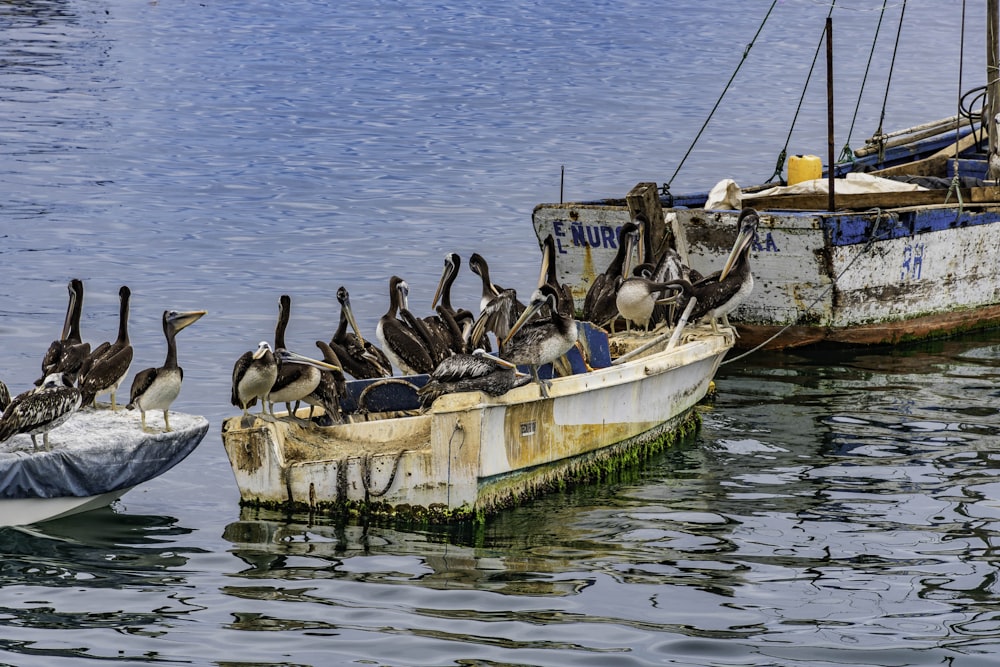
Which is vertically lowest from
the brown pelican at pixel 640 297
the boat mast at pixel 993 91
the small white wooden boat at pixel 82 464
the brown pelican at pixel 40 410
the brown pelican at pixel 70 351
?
the small white wooden boat at pixel 82 464

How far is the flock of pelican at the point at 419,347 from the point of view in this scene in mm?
12664

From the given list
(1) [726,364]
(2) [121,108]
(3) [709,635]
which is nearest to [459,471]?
(3) [709,635]

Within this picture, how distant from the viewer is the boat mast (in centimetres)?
2152

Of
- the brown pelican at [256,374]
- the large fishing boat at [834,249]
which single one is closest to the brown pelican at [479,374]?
the brown pelican at [256,374]

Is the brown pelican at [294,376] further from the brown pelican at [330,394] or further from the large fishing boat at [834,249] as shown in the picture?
the large fishing boat at [834,249]

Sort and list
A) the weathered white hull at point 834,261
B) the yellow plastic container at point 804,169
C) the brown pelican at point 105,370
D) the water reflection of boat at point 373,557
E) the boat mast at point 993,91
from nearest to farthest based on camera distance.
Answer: the water reflection of boat at point 373,557 → the brown pelican at point 105,370 → the weathered white hull at point 834,261 → the boat mast at point 993,91 → the yellow plastic container at point 804,169

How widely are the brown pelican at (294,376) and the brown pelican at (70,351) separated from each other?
191 centimetres

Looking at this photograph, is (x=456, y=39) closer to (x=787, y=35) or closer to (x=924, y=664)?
(x=787, y=35)

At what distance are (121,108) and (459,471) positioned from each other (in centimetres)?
3730

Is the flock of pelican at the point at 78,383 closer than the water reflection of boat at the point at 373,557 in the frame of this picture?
No

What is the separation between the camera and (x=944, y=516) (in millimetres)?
13273

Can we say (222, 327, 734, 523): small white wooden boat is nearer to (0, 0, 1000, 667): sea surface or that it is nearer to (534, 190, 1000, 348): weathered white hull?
(0, 0, 1000, 667): sea surface

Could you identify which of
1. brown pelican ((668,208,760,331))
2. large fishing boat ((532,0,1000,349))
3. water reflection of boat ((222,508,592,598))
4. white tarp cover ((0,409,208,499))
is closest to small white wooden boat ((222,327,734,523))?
water reflection of boat ((222,508,592,598))

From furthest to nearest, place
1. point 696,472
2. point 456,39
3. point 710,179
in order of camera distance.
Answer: point 456,39 < point 710,179 < point 696,472
